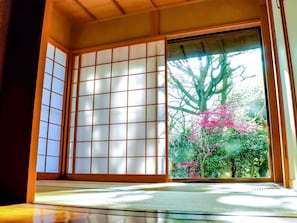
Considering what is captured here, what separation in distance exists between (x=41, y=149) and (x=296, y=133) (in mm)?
3694

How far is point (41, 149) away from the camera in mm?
4324

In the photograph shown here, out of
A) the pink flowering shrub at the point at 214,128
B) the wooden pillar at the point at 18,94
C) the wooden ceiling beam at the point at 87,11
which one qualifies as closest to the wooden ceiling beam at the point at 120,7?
the wooden ceiling beam at the point at 87,11

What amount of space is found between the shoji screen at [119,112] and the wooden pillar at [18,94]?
2724 millimetres

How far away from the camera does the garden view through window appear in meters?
5.29

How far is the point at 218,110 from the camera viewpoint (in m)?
5.68

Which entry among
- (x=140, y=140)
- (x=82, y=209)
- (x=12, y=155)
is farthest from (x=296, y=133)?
(x=140, y=140)

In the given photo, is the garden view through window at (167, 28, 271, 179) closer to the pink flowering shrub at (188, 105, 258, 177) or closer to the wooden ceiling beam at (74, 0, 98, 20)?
the pink flowering shrub at (188, 105, 258, 177)

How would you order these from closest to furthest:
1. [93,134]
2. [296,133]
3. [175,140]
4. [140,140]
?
1. [296,133]
2. [140,140]
3. [93,134]
4. [175,140]

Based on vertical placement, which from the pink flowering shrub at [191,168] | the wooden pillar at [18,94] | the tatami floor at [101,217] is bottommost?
the tatami floor at [101,217]

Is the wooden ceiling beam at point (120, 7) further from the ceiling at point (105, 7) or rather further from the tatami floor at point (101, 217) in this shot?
the tatami floor at point (101, 217)

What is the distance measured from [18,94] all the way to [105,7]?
345 cm

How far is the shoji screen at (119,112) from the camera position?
13.8 feet

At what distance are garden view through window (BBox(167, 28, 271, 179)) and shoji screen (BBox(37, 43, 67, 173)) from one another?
214 centimetres

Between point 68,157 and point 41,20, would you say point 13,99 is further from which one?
point 68,157
